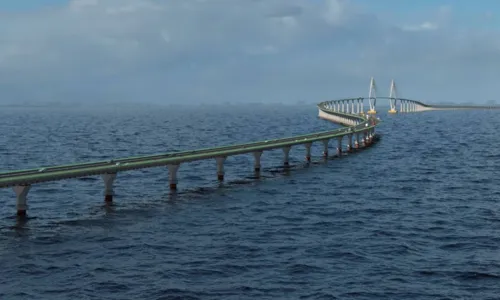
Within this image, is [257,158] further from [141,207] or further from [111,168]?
[141,207]

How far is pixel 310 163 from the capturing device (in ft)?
243

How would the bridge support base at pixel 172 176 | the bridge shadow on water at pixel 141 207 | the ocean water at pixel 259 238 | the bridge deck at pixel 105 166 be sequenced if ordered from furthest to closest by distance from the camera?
the bridge support base at pixel 172 176 → the bridge deck at pixel 105 166 → the bridge shadow on water at pixel 141 207 → the ocean water at pixel 259 238

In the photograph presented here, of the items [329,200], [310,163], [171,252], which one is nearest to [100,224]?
Result: [171,252]

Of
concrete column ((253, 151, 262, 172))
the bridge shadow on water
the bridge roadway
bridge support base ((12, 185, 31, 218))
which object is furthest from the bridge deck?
the bridge shadow on water

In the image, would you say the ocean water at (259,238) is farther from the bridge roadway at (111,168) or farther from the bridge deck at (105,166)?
the bridge deck at (105,166)

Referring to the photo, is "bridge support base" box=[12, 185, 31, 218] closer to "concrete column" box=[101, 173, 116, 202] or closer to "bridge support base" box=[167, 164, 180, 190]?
"concrete column" box=[101, 173, 116, 202]

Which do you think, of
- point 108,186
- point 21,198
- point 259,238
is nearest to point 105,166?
point 108,186

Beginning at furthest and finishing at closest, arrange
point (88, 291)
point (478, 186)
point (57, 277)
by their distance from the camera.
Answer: point (478, 186) → point (57, 277) → point (88, 291)

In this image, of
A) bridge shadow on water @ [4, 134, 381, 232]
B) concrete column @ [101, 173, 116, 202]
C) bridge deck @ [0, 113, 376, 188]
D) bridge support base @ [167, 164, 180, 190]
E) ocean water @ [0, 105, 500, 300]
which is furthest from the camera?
bridge support base @ [167, 164, 180, 190]

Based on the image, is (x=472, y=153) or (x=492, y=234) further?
(x=472, y=153)

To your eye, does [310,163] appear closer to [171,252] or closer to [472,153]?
[472,153]

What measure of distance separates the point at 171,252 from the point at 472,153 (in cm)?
6784

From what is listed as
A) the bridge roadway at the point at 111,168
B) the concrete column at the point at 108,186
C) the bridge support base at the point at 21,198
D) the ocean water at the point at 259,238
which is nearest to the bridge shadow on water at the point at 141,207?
the ocean water at the point at 259,238

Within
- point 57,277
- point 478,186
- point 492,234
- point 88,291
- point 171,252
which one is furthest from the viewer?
point 478,186
